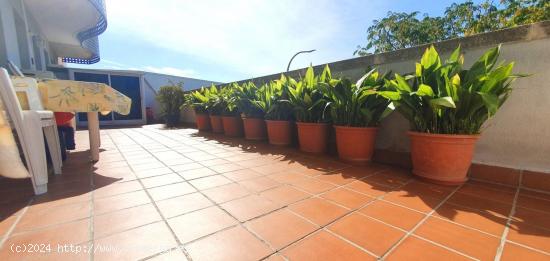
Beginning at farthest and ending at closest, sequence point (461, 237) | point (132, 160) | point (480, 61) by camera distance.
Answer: point (132, 160) → point (480, 61) → point (461, 237)

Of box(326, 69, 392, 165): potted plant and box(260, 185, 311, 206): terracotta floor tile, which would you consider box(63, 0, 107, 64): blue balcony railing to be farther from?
box(260, 185, 311, 206): terracotta floor tile

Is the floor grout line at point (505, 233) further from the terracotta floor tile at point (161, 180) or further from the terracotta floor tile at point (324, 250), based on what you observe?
the terracotta floor tile at point (161, 180)

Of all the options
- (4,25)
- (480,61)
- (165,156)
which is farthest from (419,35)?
(4,25)

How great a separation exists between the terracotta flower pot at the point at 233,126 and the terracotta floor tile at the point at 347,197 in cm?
296

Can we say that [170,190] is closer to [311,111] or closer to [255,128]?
[311,111]

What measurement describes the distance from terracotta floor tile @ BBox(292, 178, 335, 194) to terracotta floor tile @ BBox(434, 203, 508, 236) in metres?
0.67

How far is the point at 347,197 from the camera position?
151cm

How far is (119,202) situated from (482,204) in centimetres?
225

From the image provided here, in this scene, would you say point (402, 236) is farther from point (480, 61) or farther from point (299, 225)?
point (480, 61)

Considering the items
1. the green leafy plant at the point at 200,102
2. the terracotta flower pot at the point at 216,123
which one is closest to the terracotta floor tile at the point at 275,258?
the terracotta flower pot at the point at 216,123

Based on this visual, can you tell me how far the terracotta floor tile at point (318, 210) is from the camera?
1210 mm

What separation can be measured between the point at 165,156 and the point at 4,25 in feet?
10.8

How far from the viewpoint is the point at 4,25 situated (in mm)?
3314

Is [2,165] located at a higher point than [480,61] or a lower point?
lower
